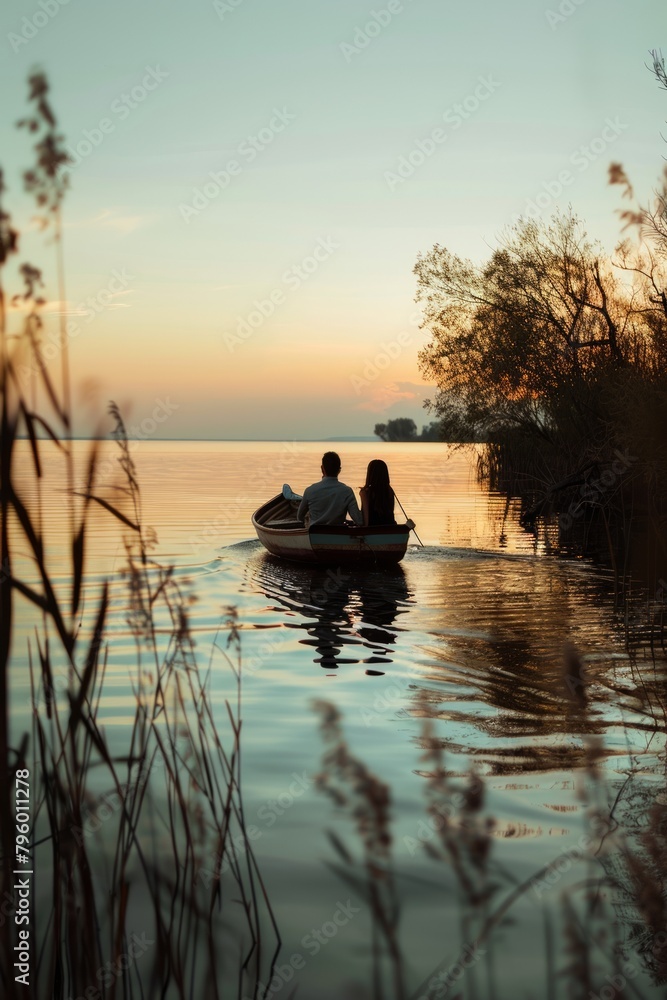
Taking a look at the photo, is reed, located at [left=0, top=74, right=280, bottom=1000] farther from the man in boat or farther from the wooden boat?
the man in boat

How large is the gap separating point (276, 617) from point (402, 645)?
7.75 feet

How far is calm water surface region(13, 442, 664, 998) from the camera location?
389 centimetres

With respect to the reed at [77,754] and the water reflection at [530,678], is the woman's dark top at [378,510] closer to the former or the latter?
the water reflection at [530,678]

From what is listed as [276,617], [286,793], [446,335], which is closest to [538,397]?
[446,335]

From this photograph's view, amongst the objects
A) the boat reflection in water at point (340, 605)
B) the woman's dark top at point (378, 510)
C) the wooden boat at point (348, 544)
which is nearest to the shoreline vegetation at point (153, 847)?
the boat reflection in water at point (340, 605)

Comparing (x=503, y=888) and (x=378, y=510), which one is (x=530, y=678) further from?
(x=378, y=510)

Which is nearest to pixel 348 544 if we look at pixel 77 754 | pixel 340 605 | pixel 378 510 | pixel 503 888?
pixel 378 510

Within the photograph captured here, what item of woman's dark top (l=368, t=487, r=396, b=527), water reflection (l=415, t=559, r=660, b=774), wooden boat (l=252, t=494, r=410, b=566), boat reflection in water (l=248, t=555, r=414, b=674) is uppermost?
woman's dark top (l=368, t=487, r=396, b=527)

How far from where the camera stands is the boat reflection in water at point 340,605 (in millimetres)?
9877

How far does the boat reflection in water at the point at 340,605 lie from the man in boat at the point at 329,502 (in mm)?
903

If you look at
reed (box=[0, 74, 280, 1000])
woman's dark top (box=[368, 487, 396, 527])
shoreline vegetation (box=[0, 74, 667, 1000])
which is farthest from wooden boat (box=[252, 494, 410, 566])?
reed (box=[0, 74, 280, 1000])

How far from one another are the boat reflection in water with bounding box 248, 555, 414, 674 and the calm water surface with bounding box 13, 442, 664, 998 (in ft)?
0.16

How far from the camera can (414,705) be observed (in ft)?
24.0

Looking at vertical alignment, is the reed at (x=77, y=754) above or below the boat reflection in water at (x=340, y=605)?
above
